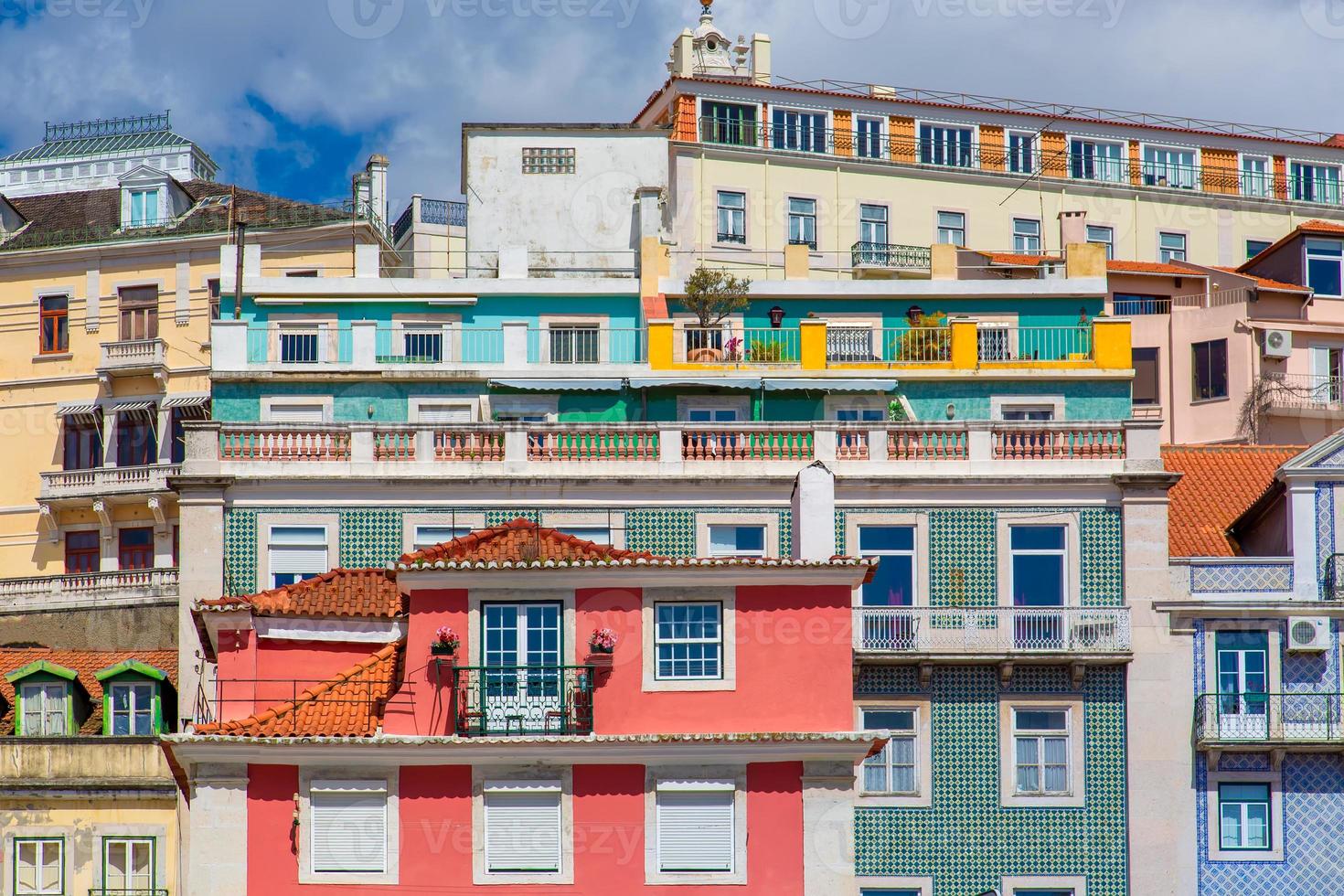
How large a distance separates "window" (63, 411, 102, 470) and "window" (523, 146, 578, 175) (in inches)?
515

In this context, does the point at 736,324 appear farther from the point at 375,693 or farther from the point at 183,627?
the point at 375,693

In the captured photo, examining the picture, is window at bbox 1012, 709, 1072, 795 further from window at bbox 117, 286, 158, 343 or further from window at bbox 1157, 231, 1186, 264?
window at bbox 1157, 231, 1186, 264

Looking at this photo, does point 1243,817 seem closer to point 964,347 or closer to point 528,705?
point 964,347

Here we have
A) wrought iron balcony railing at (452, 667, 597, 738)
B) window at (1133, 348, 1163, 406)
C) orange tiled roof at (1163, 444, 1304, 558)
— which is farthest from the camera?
window at (1133, 348, 1163, 406)

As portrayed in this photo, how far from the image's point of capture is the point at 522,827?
32.9 meters

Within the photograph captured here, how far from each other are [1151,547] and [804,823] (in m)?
10.6

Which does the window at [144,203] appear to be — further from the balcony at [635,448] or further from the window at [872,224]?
the balcony at [635,448]

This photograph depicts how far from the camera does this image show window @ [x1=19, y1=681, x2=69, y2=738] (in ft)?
140

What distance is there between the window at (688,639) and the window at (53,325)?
114ft

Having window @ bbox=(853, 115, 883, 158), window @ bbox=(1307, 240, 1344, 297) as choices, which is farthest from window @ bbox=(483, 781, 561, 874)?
window @ bbox=(853, 115, 883, 158)

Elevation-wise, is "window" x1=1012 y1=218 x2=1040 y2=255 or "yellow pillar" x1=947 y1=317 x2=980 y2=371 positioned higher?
"window" x1=1012 y1=218 x2=1040 y2=255

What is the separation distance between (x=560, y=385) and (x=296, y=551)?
765cm

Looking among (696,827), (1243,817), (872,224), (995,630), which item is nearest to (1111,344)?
(995,630)

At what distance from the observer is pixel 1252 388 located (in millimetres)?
58969
